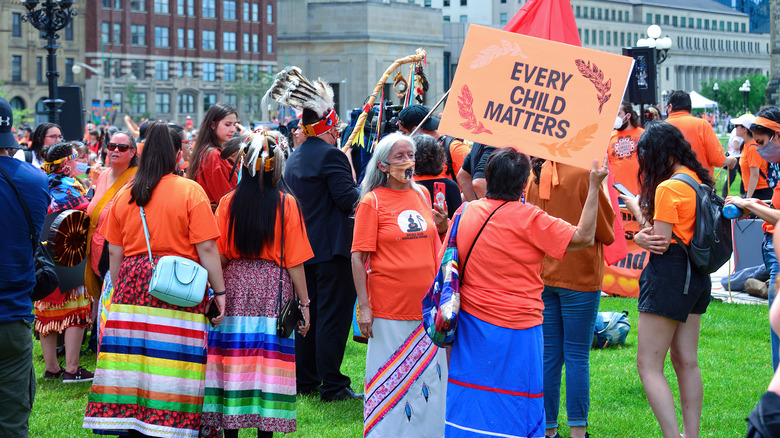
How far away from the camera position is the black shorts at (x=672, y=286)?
529 cm

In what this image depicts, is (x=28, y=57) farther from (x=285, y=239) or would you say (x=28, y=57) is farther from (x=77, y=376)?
(x=285, y=239)

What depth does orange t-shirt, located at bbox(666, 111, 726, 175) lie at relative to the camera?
1022 cm

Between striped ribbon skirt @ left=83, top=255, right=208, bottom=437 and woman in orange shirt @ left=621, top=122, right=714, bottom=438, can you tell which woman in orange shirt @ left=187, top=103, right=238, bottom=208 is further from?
woman in orange shirt @ left=621, top=122, right=714, bottom=438

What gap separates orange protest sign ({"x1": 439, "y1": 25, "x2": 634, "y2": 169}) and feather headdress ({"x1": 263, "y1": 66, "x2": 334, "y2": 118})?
2.25 m

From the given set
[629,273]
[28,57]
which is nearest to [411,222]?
[629,273]

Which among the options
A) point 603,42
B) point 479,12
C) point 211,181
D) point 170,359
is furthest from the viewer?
point 603,42

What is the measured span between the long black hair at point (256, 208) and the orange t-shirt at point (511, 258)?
1.42 meters

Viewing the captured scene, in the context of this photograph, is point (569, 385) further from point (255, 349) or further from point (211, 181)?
point (211, 181)

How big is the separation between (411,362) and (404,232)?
0.84 meters

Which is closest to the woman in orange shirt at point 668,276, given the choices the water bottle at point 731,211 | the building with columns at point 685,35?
the water bottle at point 731,211

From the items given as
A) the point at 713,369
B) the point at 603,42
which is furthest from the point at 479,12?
the point at 713,369

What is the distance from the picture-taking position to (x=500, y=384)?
184 inches

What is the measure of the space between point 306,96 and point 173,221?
2.02 metres

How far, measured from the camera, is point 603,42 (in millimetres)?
129375
